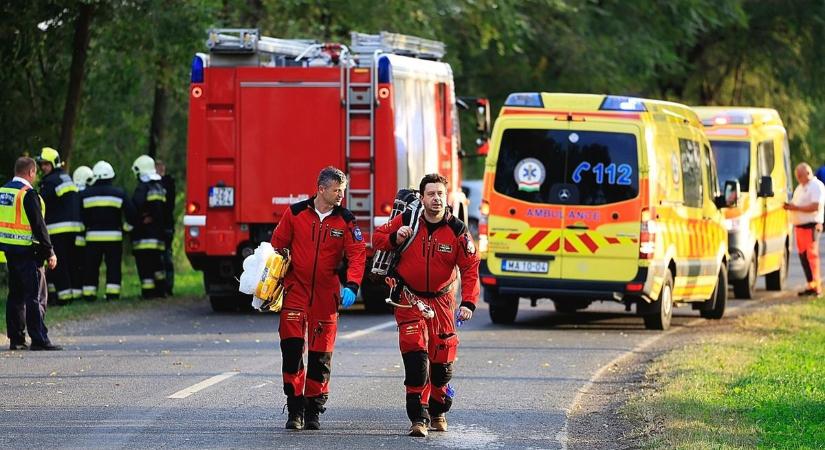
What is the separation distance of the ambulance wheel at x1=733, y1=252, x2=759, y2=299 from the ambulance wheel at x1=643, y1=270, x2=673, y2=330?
5435 mm

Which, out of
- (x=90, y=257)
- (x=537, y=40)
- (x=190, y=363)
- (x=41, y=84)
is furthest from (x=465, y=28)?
(x=190, y=363)

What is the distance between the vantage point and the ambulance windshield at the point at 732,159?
76.8 ft

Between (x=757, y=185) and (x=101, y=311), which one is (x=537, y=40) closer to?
(x=757, y=185)

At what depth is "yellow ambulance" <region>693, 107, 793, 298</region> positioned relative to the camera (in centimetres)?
2270

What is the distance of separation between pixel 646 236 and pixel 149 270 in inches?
285

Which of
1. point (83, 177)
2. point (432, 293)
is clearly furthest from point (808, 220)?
point (432, 293)

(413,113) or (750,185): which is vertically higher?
(413,113)

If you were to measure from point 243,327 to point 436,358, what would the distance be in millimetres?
8313

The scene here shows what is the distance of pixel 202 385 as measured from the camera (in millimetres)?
12492

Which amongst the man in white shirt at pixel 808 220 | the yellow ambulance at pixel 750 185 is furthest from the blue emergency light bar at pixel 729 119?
the man in white shirt at pixel 808 220

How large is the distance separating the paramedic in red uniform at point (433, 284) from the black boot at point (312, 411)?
0.56 m

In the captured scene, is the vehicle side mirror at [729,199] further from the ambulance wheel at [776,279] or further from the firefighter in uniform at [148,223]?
the firefighter in uniform at [148,223]

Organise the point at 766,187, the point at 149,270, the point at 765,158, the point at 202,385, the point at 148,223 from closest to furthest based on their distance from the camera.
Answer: the point at 202,385, the point at 148,223, the point at 149,270, the point at 766,187, the point at 765,158

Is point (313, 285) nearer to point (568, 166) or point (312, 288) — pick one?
point (312, 288)
